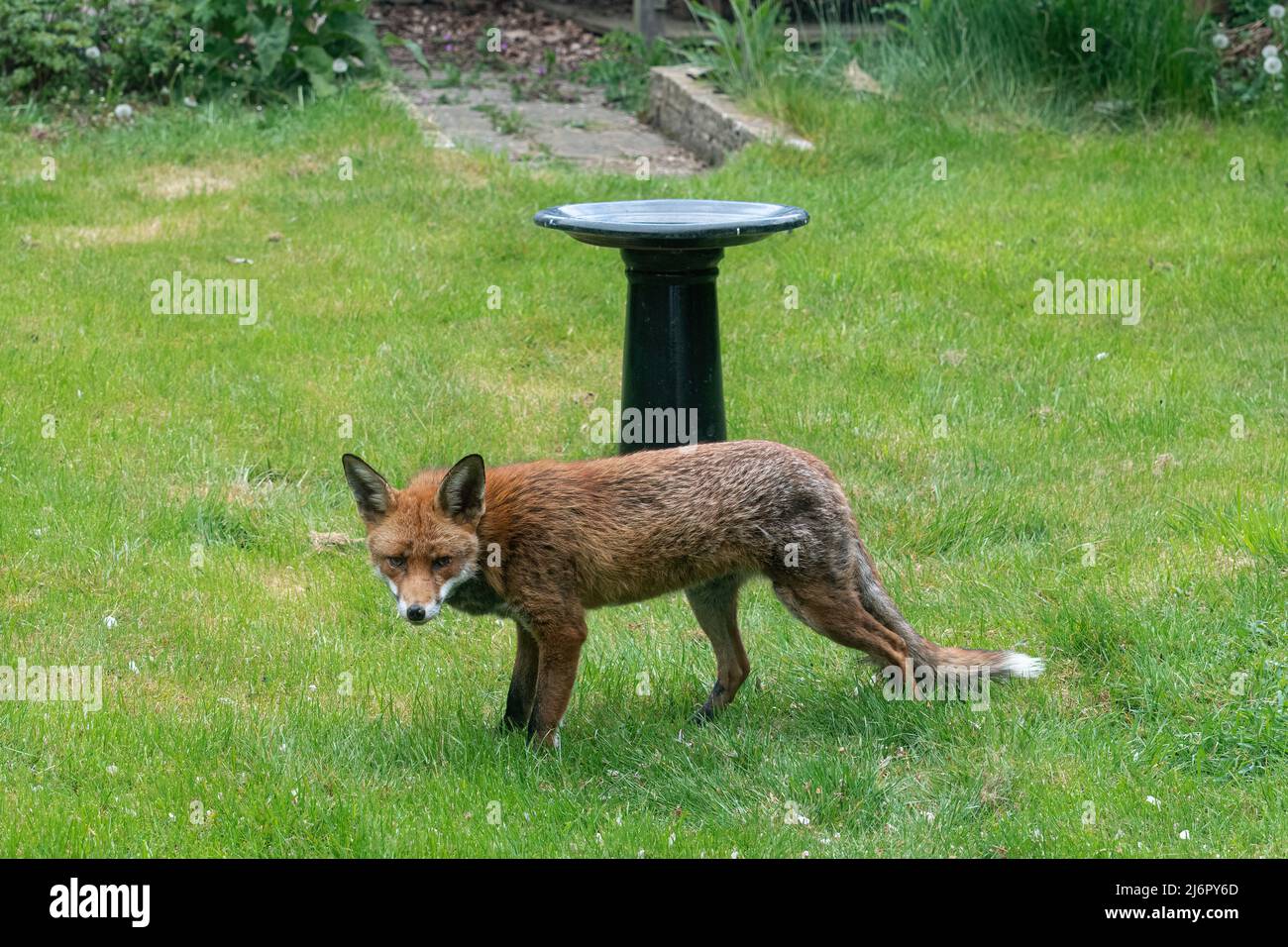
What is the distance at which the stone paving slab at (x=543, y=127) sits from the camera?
1409 cm

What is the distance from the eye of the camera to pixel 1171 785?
4969mm

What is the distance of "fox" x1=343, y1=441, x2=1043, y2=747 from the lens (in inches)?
203

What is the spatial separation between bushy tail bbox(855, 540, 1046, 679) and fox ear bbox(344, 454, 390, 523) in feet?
5.79

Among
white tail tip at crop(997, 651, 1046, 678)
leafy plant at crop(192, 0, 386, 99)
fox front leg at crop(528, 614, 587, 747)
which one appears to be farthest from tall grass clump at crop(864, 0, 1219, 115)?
fox front leg at crop(528, 614, 587, 747)

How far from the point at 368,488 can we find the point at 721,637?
1.50 meters

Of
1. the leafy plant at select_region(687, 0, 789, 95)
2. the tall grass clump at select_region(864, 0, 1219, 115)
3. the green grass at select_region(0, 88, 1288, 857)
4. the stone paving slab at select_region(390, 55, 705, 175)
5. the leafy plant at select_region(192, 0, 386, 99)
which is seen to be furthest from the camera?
the leafy plant at select_region(687, 0, 789, 95)

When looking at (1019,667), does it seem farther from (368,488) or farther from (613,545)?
(368,488)

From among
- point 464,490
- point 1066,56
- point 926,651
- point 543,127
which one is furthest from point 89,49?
point 926,651

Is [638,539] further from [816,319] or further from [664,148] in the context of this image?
[664,148]

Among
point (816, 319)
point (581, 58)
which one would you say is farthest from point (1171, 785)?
point (581, 58)

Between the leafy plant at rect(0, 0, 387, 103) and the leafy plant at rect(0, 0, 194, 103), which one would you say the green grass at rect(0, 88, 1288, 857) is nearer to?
the leafy plant at rect(0, 0, 387, 103)

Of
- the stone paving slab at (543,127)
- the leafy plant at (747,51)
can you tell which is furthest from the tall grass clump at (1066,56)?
the stone paving slab at (543,127)

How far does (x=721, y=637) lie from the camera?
18.8ft

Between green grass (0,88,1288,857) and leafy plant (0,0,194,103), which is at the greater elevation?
leafy plant (0,0,194,103)
